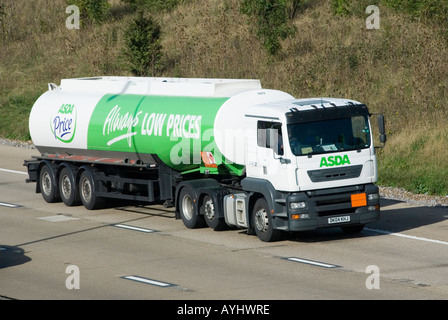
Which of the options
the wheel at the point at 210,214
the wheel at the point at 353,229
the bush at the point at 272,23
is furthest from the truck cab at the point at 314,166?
the bush at the point at 272,23

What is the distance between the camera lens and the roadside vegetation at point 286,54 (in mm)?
30188

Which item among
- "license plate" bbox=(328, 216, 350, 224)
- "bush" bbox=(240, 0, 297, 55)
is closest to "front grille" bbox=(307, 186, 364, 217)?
"license plate" bbox=(328, 216, 350, 224)

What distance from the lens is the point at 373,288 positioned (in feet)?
49.1

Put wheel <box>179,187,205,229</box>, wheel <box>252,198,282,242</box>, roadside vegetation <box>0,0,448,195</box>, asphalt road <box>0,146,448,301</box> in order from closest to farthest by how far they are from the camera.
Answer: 1. asphalt road <box>0,146,448,301</box>
2. wheel <box>252,198,282,242</box>
3. wheel <box>179,187,205,229</box>
4. roadside vegetation <box>0,0,448,195</box>

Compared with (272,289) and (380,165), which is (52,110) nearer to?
(380,165)

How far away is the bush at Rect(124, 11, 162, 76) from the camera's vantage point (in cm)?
4066

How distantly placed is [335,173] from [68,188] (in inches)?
348

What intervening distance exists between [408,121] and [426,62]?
3.73 metres

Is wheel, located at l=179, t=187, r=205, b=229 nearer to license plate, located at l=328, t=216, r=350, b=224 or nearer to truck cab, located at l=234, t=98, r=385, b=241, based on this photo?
truck cab, located at l=234, t=98, r=385, b=241

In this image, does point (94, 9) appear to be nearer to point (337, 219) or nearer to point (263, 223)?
point (263, 223)

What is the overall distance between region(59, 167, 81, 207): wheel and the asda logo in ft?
27.2

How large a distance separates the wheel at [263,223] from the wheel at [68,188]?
22.1 feet

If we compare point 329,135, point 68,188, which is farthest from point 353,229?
point 68,188
